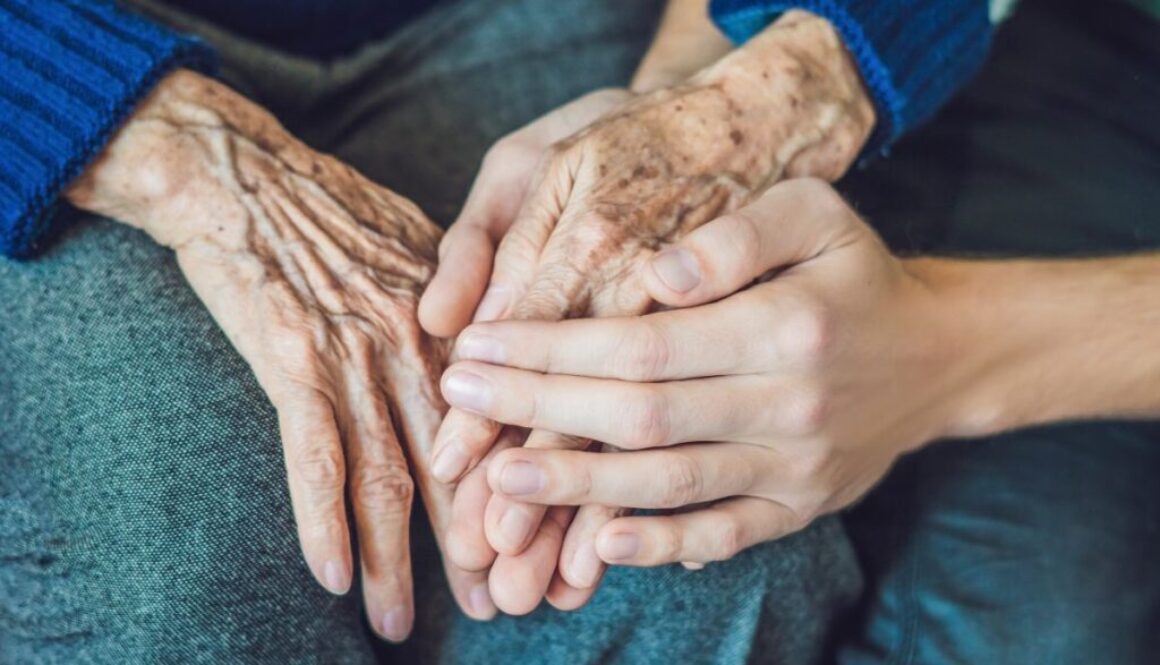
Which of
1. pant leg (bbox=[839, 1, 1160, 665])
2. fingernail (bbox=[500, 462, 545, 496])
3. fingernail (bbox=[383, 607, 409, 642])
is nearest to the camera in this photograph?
fingernail (bbox=[500, 462, 545, 496])

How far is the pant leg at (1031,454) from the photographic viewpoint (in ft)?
3.02

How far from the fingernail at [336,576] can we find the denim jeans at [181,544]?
0.10 ft

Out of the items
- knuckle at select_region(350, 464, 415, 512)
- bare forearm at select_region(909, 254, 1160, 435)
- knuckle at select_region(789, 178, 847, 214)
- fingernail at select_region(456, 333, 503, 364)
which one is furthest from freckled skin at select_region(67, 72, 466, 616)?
bare forearm at select_region(909, 254, 1160, 435)

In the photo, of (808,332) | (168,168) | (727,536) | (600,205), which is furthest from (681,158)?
(168,168)

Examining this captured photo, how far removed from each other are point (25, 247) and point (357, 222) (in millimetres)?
276

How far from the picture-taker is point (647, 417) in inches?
28.6

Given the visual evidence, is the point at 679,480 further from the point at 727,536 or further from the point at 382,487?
the point at 382,487

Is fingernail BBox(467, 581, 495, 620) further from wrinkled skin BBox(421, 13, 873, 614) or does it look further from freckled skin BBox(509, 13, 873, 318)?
A: freckled skin BBox(509, 13, 873, 318)

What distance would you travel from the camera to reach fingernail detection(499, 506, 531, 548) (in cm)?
74

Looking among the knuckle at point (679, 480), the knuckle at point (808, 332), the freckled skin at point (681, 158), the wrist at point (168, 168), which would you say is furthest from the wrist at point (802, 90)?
the wrist at point (168, 168)

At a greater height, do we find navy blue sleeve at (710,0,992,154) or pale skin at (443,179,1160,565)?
navy blue sleeve at (710,0,992,154)

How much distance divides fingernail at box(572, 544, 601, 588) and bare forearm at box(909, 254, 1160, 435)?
0.38m

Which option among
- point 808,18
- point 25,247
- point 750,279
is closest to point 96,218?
point 25,247

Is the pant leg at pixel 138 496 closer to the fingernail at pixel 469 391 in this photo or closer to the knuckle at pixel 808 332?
the fingernail at pixel 469 391
